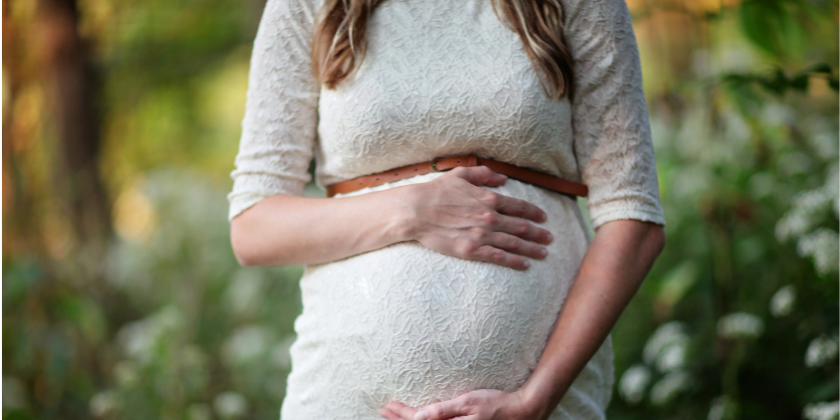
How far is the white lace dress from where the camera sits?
1.03 metres

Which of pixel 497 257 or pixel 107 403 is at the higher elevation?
pixel 497 257

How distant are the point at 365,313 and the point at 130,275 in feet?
9.55

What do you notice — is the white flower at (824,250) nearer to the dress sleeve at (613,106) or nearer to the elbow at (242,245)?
the dress sleeve at (613,106)

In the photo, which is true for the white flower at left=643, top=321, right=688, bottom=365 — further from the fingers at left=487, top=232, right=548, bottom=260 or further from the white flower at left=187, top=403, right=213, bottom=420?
the white flower at left=187, top=403, right=213, bottom=420

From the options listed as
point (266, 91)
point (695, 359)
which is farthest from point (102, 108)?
point (695, 359)

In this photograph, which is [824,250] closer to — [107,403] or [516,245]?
[516,245]

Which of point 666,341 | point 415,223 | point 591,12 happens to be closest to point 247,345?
point 666,341

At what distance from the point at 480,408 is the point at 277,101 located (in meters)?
0.65

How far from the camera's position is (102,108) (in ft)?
14.8

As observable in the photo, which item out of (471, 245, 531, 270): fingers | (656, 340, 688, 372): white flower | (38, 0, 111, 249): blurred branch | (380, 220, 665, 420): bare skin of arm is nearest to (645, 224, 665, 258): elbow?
(380, 220, 665, 420): bare skin of arm

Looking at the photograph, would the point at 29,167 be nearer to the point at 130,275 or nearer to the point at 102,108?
the point at 130,275

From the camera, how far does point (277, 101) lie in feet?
3.72

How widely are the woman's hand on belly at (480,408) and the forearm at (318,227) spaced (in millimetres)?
284

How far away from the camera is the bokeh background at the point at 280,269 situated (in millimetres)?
1954
